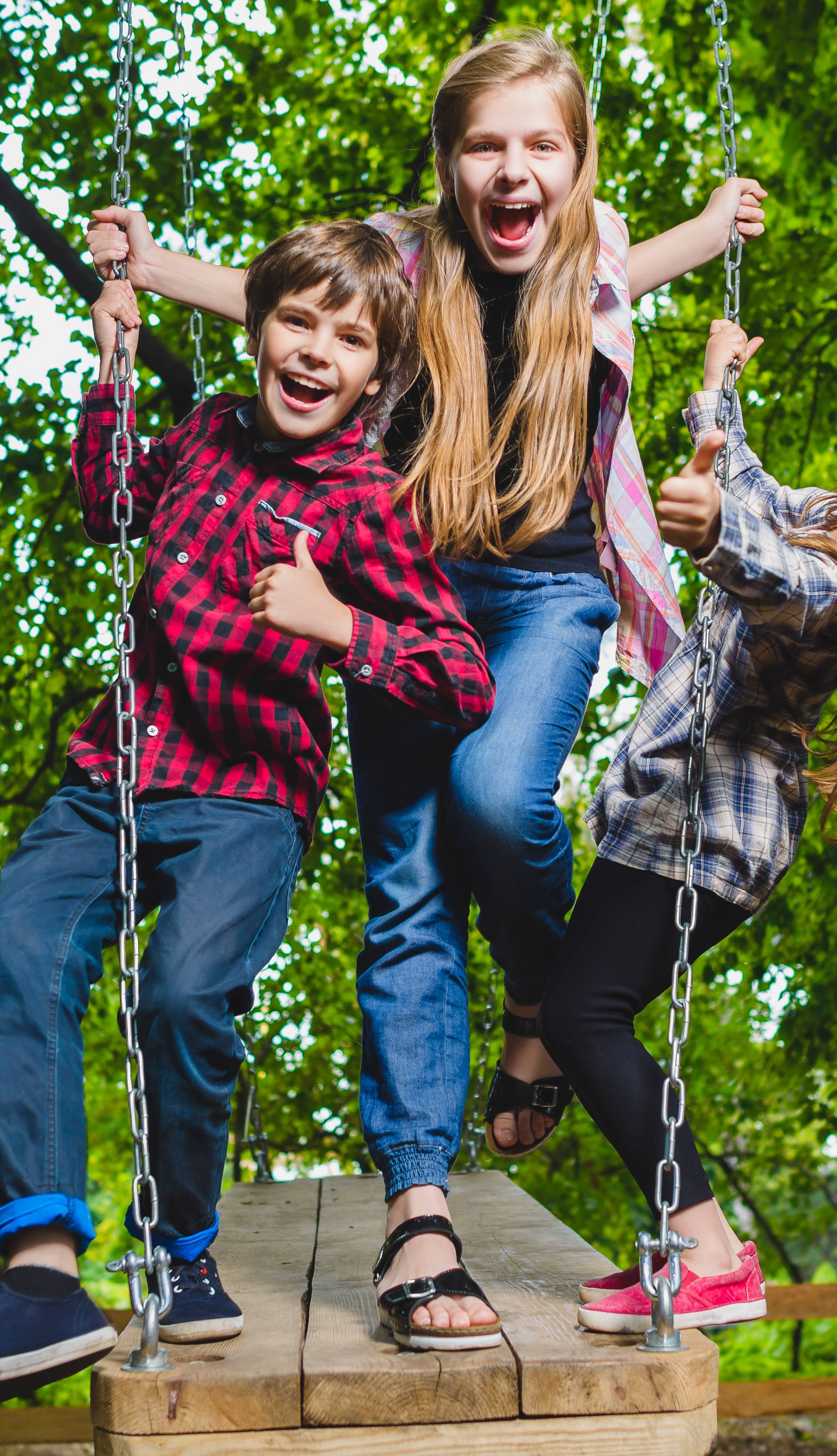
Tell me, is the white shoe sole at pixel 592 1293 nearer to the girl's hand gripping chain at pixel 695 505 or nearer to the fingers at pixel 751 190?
the girl's hand gripping chain at pixel 695 505

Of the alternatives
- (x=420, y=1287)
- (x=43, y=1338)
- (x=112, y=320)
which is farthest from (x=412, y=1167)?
(x=112, y=320)

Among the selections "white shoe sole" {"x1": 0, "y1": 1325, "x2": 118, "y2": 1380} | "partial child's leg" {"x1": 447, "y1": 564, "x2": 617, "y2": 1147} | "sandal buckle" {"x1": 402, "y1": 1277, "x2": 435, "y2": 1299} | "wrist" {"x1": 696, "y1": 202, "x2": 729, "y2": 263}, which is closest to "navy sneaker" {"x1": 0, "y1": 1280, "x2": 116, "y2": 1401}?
"white shoe sole" {"x1": 0, "y1": 1325, "x2": 118, "y2": 1380}

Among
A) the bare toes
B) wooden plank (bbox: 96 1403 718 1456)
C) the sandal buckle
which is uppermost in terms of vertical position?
the bare toes

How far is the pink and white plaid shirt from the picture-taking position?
2094 mm

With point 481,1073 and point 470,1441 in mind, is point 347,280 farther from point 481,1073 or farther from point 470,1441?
point 481,1073

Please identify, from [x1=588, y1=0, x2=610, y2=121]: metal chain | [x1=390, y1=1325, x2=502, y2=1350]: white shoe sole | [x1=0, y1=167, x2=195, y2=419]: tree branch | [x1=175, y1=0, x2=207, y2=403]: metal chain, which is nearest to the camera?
[x1=390, y1=1325, x2=502, y2=1350]: white shoe sole

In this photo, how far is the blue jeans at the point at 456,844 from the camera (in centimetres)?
180

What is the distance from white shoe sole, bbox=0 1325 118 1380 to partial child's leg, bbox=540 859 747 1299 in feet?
2.16

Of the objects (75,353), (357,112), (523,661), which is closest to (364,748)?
(523,661)

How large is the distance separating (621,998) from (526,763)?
335 mm

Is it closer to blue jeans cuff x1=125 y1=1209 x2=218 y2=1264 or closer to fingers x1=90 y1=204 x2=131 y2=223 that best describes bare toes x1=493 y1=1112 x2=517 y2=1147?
blue jeans cuff x1=125 y1=1209 x2=218 y2=1264

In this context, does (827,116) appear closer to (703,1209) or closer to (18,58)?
(18,58)

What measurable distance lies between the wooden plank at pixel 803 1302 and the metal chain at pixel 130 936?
4.07 m

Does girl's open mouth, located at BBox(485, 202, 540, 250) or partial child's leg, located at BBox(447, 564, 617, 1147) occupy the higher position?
girl's open mouth, located at BBox(485, 202, 540, 250)
